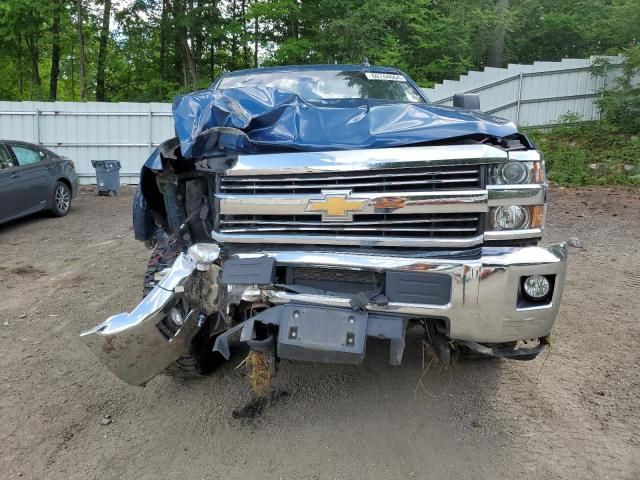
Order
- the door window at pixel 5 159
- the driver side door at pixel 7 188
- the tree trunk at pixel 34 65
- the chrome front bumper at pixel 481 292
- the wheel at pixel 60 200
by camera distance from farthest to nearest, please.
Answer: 1. the tree trunk at pixel 34 65
2. the wheel at pixel 60 200
3. the door window at pixel 5 159
4. the driver side door at pixel 7 188
5. the chrome front bumper at pixel 481 292

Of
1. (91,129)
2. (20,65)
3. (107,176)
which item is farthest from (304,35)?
(20,65)

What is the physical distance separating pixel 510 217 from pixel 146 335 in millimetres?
1952

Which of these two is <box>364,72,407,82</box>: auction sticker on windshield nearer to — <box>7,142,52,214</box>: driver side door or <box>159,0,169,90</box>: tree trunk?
<box>7,142,52,214</box>: driver side door

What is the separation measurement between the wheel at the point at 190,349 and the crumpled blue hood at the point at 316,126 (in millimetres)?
906

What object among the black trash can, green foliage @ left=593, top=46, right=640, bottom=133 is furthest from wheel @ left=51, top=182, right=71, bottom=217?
green foliage @ left=593, top=46, right=640, bottom=133

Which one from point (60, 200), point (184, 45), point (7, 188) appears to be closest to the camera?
point (7, 188)

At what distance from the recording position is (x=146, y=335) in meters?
2.82

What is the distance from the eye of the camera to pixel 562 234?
24.7 feet

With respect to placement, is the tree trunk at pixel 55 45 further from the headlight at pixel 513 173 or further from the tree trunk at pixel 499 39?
the headlight at pixel 513 173

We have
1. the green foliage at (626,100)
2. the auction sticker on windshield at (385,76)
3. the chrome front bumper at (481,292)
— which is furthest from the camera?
the green foliage at (626,100)

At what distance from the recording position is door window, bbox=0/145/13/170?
27.6 feet

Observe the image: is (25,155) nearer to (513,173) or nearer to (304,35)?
(513,173)

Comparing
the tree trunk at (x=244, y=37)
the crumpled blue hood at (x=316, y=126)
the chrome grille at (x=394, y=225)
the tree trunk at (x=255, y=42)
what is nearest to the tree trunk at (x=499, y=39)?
the tree trunk at (x=255, y=42)

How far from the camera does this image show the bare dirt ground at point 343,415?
279cm
